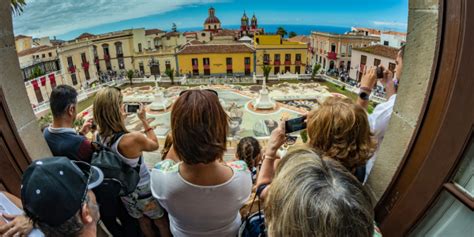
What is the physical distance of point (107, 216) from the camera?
182 cm

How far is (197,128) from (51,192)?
58 centimetres

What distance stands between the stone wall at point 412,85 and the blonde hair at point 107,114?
1.52 meters

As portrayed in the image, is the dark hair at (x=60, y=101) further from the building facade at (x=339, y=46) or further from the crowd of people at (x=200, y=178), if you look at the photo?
the building facade at (x=339, y=46)

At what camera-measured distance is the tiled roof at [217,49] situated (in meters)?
24.7

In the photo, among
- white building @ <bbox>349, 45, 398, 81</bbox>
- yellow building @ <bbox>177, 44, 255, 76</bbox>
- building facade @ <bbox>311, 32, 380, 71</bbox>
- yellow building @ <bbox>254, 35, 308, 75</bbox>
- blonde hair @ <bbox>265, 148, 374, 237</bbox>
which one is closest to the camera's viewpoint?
blonde hair @ <bbox>265, 148, 374, 237</bbox>

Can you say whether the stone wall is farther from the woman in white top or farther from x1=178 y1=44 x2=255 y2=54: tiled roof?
x1=178 y1=44 x2=255 y2=54: tiled roof

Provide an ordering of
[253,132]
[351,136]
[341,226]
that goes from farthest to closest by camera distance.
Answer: [253,132]
[351,136]
[341,226]

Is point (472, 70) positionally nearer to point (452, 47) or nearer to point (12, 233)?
point (452, 47)

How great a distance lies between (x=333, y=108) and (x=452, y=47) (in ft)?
1.89

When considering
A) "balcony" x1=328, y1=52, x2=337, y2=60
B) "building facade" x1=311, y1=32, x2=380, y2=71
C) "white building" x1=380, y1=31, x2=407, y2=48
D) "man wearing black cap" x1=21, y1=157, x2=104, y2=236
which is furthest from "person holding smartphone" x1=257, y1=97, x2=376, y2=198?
"balcony" x1=328, y1=52, x2=337, y2=60

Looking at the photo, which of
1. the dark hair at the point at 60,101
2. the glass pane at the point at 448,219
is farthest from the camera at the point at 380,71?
the dark hair at the point at 60,101

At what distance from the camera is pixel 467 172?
0.81 m

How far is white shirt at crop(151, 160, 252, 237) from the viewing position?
1.26 m

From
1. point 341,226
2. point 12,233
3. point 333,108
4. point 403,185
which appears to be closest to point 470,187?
point 403,185
